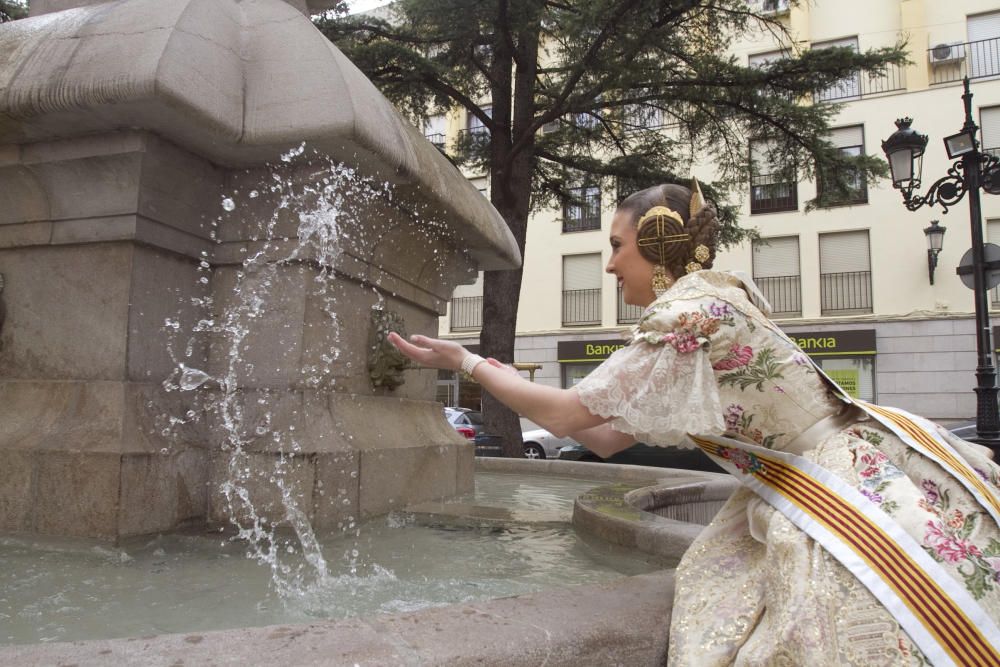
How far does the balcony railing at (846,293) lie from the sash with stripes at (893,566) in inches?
808

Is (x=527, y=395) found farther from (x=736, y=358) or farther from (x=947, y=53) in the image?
(x=947, y=53)

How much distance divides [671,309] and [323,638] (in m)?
0.92

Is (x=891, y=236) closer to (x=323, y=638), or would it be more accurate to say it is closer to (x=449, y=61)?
(x=449, y=61)

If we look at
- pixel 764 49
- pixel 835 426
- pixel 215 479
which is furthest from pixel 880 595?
pixel 764 49

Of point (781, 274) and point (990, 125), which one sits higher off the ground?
point (990, 125)

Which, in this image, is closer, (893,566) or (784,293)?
(893,566)

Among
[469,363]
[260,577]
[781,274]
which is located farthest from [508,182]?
[781,274]

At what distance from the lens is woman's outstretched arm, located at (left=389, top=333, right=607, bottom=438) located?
166 centimetres

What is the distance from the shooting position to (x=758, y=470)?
5.51 ft

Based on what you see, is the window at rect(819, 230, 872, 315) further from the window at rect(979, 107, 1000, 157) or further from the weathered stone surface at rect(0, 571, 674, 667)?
the weathered stone surface at rect(0, 571, 674, 667)

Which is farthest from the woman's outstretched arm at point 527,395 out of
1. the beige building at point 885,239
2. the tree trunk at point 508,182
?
the beige building at point 885,239

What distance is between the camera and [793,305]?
21000 mm

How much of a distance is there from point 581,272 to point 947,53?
11.0 meters

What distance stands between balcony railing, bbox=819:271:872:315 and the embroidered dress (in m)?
20.2
